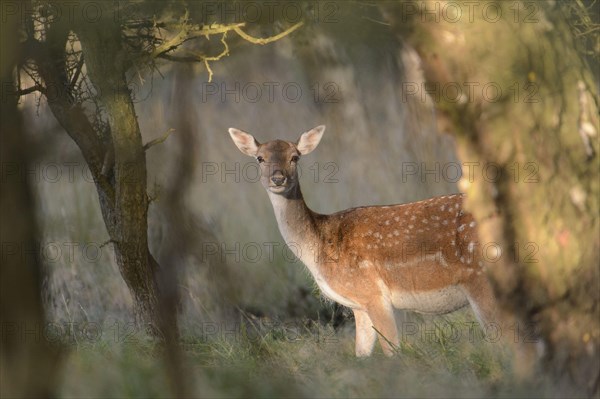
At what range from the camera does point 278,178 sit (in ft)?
25.8

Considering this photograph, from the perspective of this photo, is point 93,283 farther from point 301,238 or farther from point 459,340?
point 459,340

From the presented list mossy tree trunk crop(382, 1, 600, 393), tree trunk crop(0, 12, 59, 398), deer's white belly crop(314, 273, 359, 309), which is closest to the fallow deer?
deer's white belly crop(314, 273, 359, 309)

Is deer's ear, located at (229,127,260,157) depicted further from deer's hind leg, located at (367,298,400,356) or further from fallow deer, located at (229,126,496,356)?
deer's hind leg, located at (367,298,400,356)

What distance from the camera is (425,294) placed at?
24.9ft

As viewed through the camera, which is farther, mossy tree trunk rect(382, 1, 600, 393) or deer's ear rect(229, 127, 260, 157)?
deer's ear rect(229, 127, 260, 157)

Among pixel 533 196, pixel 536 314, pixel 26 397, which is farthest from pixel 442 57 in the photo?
pixel 26 397

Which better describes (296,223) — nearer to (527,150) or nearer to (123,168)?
(123,168)

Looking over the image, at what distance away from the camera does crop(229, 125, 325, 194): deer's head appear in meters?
7.93

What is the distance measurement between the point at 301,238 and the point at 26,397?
3.89 m

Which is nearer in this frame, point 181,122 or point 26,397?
point 181,122

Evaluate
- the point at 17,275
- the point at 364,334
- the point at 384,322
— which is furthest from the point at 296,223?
the point at 17,275

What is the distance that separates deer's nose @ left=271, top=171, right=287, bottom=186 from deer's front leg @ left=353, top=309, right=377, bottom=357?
3.40ft

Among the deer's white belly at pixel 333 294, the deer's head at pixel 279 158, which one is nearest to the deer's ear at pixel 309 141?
the deer's head at pixel 279 158

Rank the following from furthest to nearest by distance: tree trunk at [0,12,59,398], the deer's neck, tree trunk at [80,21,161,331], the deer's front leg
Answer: the deer's neck < the deer's front leg < tree trunk at [80,21,161,331] < tree trunk at [0,12,59,398]
